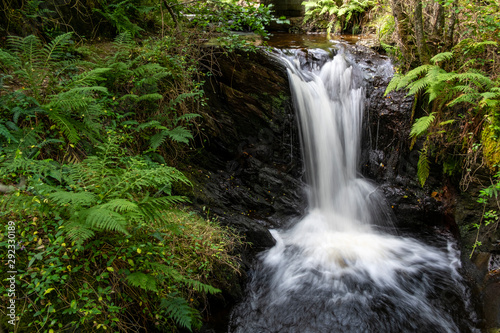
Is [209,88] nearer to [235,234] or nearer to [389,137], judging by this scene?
[235,234]

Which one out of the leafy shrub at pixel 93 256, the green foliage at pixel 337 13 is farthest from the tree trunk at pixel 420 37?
Answer: the leafy shrub at pixel 93 256

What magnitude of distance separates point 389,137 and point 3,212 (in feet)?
21.5

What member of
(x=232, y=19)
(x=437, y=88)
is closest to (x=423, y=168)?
(x=437, y=88)

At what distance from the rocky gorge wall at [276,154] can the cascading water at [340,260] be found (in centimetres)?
30

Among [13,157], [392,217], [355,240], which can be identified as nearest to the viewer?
[13,157]

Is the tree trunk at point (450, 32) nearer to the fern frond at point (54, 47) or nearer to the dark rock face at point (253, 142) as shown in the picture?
the dark rock face at point (253, 142)

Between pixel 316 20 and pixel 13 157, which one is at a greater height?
pixel 316 20

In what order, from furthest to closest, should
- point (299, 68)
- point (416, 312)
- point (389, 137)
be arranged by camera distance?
point (299, 68) → point (389, 137) → point (416, 312)

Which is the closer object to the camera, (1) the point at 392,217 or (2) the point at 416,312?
(2) the point at 416,312

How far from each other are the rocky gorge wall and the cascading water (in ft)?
0.98

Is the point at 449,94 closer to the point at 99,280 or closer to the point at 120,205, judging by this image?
the point at 120,205

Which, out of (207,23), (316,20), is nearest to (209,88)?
(207,23)

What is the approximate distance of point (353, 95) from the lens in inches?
258

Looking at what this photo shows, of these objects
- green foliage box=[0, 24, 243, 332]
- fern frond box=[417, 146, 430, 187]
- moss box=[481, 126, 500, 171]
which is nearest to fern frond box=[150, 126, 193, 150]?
green foliage box=[0, 24, 243, 332]
